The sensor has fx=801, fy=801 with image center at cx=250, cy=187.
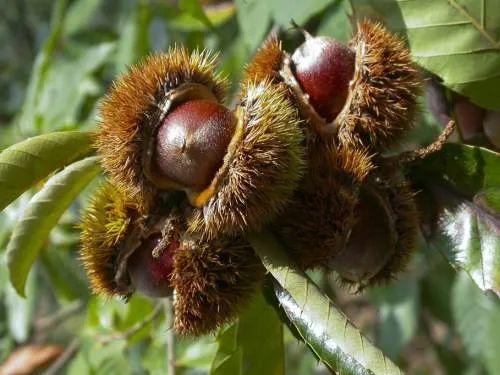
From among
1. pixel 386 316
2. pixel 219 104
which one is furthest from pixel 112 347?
pixel 219 104

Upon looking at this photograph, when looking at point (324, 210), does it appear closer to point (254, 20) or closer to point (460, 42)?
point (460, 42)

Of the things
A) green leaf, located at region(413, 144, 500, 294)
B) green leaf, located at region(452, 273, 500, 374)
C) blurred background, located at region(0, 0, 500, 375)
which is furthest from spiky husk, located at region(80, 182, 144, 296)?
green leaf, located at region(452, 273, 500, 374)

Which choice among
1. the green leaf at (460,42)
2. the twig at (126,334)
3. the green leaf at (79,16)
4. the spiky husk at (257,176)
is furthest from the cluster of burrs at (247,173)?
the green leaf at (79,16)

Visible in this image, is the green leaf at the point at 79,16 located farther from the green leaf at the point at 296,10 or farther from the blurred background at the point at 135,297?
the green leaf at the point at 296,10

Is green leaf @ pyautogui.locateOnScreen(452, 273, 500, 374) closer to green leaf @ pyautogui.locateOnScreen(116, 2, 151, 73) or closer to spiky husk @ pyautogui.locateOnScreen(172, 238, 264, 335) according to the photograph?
green leaf @ pyautogui.locateOnScreen(116, 2, 151, 73)

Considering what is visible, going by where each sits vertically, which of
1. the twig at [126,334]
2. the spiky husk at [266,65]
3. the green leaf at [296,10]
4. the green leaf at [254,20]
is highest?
Answer: the spiky husk at [266,65]
